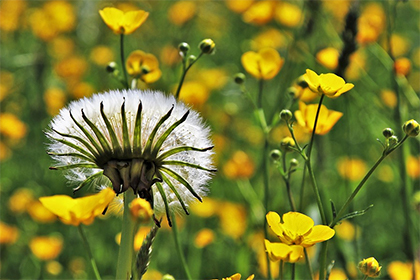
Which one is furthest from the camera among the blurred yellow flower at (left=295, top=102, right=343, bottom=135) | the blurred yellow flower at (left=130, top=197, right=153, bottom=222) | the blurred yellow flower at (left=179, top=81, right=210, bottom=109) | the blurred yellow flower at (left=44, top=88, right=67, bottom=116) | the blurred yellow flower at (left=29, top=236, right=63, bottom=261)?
the blurred yellow flower at (left=44, top=88, right=67, bottom=116)

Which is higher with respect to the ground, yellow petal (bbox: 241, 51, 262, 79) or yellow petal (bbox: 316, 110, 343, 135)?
yellow petal (bbox: 241, 51, 262, 79)

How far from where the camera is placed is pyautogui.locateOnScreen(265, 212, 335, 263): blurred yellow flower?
3.64ft

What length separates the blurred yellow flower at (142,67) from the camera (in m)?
1.68

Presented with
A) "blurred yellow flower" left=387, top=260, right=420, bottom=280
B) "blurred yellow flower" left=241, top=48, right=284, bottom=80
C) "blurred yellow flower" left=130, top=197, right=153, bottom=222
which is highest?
"blurred yellow flower" left=241, top=48, right=284, bottom=80

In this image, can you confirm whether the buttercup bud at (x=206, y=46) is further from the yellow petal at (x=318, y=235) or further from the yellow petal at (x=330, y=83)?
the yellow petal at (x=318, y=235)

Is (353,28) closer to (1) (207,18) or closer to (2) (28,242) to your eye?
(2) (28,242)

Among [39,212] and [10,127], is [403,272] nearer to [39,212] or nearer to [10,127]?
[39,212]

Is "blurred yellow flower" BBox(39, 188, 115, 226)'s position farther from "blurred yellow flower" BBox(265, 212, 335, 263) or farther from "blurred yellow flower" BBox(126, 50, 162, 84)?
"blurred yellow flower" BBox(126, 50, 162, 84)

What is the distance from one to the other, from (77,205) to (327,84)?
567 millimetres

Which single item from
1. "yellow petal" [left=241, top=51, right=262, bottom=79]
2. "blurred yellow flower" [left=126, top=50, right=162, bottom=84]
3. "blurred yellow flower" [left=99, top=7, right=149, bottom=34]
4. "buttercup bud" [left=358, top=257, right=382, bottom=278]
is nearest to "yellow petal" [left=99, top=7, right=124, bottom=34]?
"blurred yellow flower" [left=99, top=7, right=149, bottom=34]

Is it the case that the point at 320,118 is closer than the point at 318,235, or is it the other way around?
the point at 318,235

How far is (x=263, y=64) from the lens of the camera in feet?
6.32

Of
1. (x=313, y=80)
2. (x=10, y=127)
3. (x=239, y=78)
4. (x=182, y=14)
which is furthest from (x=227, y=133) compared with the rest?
(x=313, y=80)

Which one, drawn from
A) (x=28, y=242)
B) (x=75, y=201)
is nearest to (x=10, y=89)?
(x=28, y=242)
